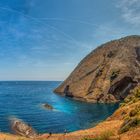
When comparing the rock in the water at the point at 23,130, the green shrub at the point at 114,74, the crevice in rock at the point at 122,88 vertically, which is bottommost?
the rock in the water at the point at 23,130

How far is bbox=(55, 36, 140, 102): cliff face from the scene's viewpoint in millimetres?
133375

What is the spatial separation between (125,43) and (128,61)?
15670mm

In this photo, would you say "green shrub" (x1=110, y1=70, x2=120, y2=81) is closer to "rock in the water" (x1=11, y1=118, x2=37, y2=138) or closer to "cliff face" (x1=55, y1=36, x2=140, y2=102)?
"cliff face" (x1=55, y1=36, x2=140, y2=102)

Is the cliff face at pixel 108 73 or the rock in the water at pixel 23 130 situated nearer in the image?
the rock in the water at pixel 23 130

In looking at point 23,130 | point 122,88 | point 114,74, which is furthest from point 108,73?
point 23,130

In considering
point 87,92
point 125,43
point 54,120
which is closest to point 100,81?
point 87,92

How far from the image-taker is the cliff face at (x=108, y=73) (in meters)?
133

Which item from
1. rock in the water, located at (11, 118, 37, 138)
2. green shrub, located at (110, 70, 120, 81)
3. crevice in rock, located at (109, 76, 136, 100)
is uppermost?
green shrub, located at (110, 70, 120, 81)

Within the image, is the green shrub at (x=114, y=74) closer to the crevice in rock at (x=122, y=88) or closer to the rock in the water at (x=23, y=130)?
the crevice in rock at (x=122, y=88)

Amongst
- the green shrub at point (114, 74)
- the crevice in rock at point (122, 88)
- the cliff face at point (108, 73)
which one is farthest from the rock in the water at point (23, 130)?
the green shrub at point (114, 74)

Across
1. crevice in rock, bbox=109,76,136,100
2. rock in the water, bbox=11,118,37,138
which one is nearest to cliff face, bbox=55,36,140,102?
crevice in rock, bbox=109,76,136,100

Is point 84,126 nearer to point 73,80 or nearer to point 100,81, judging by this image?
point 100,81

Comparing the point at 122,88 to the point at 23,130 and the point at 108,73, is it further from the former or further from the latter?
the point at 23,130

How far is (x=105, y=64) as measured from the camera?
5979 inches
